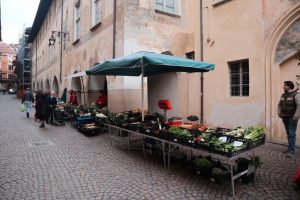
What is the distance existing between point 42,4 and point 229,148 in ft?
95.3

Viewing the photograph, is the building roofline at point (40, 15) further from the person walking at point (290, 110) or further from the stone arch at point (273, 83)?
the person walking at point (290, 110)

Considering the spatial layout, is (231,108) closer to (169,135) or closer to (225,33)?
(225,33)

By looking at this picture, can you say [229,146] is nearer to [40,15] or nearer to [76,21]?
[76,21]

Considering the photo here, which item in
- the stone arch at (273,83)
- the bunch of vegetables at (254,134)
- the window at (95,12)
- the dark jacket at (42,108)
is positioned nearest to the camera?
the bunch of vegetables at (254,134)

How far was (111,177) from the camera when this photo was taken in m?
5.17

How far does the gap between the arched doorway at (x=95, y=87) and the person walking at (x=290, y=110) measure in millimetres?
10350

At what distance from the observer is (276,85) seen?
8234 millimetres

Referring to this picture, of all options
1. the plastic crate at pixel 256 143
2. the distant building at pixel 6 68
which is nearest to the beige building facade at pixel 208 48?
the plastic crate at pixel 256 143

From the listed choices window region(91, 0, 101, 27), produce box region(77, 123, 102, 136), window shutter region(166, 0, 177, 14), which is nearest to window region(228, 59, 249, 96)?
window shutter region(166, 0, 177, 14)

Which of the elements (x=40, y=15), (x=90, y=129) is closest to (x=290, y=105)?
(x=90, y=129)

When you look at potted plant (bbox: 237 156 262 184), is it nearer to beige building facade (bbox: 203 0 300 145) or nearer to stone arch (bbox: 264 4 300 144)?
beige building facade (bbox: 203 0 300 145)

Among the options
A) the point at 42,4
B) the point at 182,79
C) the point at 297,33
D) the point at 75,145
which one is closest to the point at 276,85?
the point at 297,33

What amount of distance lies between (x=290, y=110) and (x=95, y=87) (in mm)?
10984

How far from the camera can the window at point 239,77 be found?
9.41 m
